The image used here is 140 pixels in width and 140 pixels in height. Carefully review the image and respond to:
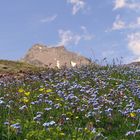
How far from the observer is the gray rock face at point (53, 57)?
32.2 metres

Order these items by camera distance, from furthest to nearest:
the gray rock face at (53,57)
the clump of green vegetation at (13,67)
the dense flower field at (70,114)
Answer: the gray rock face at (53,57), the clump of green vegetation at (13,67), the dense flower field at (70,114)

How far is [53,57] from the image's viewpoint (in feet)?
107

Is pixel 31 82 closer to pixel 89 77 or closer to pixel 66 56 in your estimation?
pixel 89 77

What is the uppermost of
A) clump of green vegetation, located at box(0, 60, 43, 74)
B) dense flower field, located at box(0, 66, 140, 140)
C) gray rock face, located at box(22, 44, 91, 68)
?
gray rock face, located at box(22, 44, 91, 68)

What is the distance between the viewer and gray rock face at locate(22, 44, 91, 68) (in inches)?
1268

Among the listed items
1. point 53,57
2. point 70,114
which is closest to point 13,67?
point 53,57

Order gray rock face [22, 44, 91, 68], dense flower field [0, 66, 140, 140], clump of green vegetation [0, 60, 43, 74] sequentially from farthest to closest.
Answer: gray rock face [22, 44, 91, 68], clump of green vegetation [0, 60, 43, 74], dense flower field [0, 66, 140, 140]

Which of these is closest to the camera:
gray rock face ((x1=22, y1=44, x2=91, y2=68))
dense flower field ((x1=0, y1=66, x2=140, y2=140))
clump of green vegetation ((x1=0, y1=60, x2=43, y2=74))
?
dense flower field ((x1=0, y1=66, x2=140, y2=140))

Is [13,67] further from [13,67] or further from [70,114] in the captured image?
[70,114]

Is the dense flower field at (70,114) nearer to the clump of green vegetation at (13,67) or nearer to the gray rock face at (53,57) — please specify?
Answer: the clump of green vegetation at (13,67)

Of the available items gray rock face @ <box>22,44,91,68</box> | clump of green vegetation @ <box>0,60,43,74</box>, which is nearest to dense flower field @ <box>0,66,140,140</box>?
clump of green vegetation @ <box>0,60,43,74</box>

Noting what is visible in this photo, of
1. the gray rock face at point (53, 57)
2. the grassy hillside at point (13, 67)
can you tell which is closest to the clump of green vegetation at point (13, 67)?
the grassy hillside at point (13, 67)

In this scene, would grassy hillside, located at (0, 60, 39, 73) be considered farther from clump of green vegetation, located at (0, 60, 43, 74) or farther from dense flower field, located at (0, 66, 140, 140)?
dense flower field, located at (0, 66, 140, 140)

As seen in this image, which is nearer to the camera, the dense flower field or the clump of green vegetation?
the dense flower field
